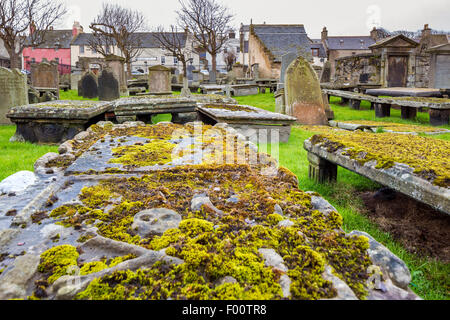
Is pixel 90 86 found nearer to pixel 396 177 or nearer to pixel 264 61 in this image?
pixel 396 177

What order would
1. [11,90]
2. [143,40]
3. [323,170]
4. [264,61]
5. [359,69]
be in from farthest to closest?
[143,40]
[264,61]
[359,69]
[11,90]
[323,170]

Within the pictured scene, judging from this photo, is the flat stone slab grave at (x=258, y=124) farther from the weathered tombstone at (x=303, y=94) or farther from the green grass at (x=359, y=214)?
the weathered tombstone at (x=303, y=94)

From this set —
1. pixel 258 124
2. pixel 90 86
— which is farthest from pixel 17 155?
pixel 90 86

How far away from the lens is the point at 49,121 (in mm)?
6270

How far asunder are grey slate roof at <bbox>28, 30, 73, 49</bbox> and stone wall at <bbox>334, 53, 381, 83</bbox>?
51863 millimetres

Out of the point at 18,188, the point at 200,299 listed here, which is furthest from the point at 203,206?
the point at 18,188

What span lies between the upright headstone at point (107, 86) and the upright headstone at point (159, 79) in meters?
1.56

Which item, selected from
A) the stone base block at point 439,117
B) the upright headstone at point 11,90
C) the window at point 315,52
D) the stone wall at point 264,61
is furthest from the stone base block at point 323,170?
the window at point 315,52

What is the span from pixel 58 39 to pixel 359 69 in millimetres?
55603

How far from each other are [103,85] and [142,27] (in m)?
29.9

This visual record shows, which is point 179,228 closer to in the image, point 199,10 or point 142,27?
point 199,10

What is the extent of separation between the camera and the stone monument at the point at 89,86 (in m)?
16.2

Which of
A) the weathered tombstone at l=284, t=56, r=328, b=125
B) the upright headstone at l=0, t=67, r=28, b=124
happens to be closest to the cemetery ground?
the weathered tombstone at l=284, t=56, r=328, b=125
